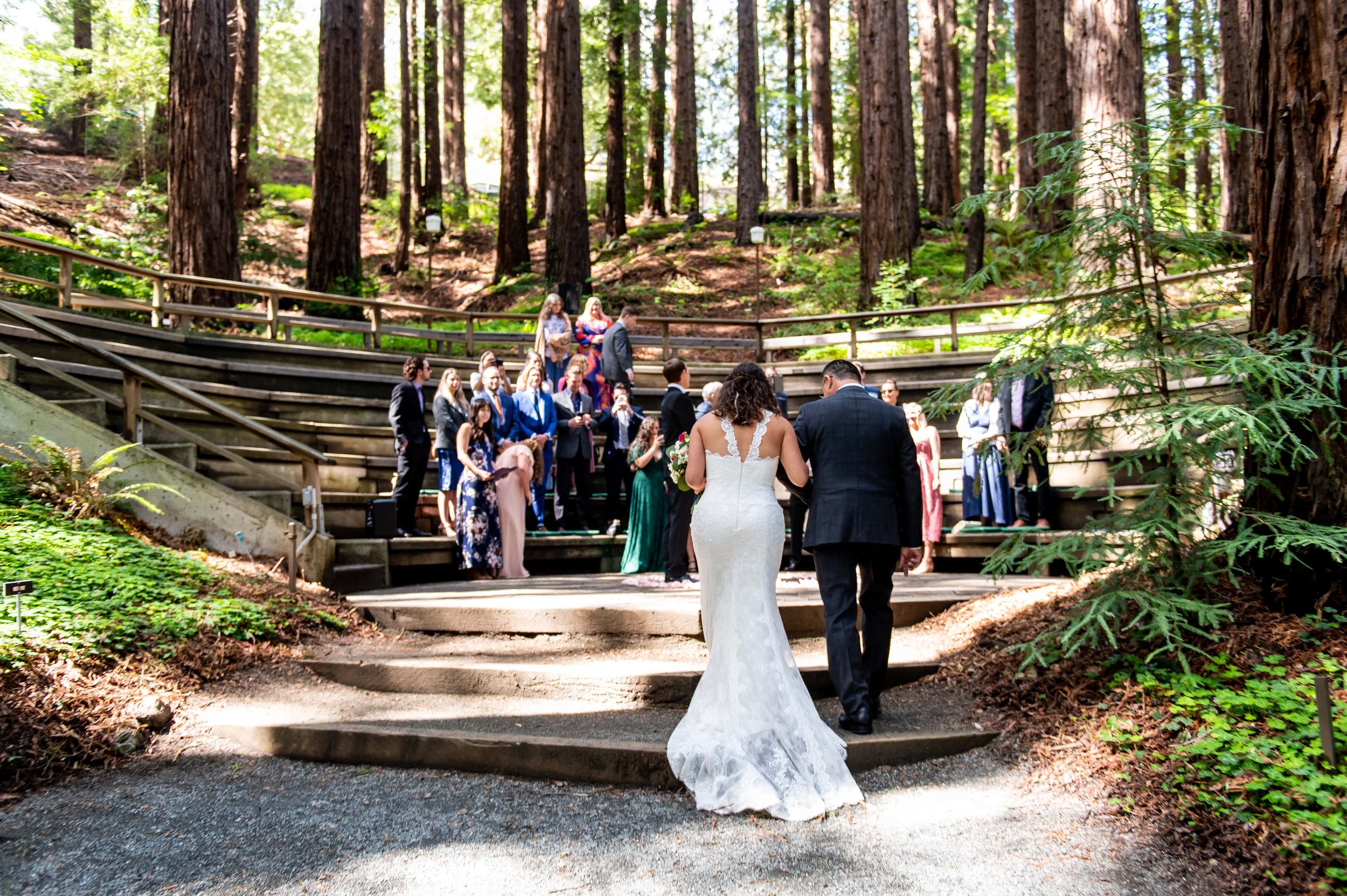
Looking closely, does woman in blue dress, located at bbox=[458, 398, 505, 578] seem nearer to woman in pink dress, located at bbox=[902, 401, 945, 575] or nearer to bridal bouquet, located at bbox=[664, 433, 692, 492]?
bridal bouquet, located at bbox=[664, 433, 692, 492]

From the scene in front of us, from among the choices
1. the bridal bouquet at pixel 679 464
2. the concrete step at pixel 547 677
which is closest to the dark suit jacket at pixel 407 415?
the concrete step at pixel 547 677

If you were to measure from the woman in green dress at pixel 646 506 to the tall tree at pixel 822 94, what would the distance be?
22459 mm

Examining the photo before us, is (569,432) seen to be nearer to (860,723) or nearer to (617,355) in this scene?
(617,355)

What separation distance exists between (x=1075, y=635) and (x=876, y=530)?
5.22 ft

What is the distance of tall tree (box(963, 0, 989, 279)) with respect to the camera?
19942 mm

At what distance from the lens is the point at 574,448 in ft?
38.7

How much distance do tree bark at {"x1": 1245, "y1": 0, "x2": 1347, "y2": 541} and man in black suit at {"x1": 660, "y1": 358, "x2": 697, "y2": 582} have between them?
4878 mm

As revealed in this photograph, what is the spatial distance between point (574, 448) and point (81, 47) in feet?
97.1

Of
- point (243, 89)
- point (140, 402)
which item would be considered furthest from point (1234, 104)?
point (243, 89)

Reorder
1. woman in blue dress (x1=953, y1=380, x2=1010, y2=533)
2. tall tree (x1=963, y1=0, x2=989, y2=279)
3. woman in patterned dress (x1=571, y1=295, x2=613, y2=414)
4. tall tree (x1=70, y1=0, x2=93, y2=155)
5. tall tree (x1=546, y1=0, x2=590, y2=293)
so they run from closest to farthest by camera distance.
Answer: woman in blue dress (x1=953, y1=380, x2=1010, y2=533)
woman in patterned dress (x1=571, y1=295, x2=613, y2=414)
tall tree (x1=546, y1=0, x2=590, y2=293)
tall tree (x1=963, y1=0, x2=989, y2=279)
tall tree (x1=70, y1=0, x2=93, y2=155)

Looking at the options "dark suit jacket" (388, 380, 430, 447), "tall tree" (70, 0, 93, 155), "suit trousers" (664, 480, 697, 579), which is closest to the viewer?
"suit trousers" (664, 480, 697, 579)

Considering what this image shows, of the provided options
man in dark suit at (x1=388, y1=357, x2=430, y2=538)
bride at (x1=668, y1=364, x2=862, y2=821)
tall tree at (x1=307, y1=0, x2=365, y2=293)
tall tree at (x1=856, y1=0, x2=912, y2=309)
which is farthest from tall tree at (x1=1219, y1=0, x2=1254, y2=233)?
bride at (x1=668, y1=364, x2=862, y2=821)

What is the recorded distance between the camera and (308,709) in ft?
20.7

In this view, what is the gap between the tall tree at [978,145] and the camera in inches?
785
